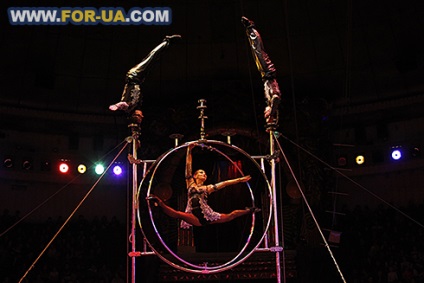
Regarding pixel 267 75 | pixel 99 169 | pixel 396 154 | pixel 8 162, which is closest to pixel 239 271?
pixel 99 169

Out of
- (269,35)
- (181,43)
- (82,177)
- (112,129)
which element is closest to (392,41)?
(269,35)

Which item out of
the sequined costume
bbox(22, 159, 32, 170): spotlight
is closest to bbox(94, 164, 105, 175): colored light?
bbox(22, 159, 32, 170): spotlight

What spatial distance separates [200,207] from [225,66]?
7.04m

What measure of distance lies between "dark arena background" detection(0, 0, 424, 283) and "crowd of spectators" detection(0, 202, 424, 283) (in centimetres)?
3

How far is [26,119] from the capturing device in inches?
510

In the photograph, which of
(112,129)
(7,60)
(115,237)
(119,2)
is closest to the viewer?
(119,2)

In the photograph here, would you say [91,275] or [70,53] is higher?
[70,53]

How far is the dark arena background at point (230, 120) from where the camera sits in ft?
37.2

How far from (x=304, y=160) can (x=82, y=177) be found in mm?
5881

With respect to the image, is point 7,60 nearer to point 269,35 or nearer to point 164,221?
point 164,221

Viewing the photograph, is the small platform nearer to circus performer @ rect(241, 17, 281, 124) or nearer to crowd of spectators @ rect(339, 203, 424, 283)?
crowd of spectators @ rect(339, 203, 424, 283)

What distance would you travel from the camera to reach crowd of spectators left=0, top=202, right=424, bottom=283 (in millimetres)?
11281

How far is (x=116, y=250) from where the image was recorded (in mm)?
12664

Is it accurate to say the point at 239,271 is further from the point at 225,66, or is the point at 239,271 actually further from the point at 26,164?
the point at 26,164
